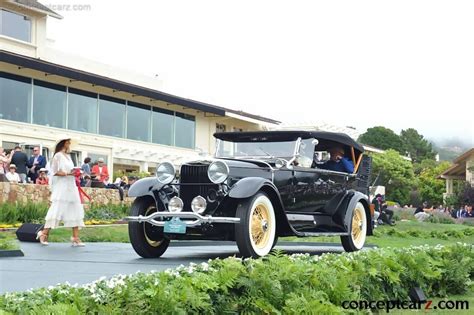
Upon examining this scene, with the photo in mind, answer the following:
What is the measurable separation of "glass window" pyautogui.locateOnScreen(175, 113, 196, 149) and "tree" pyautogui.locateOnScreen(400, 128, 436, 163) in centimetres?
6852

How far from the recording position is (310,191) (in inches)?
399

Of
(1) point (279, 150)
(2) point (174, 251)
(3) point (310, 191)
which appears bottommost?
(2) point (174, 251)

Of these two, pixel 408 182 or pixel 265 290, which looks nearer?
pixel 265 290

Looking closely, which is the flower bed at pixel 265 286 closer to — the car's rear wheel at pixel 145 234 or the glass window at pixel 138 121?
the car's rear wheel at pixel 145 234

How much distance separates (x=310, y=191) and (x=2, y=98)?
21.5 metres

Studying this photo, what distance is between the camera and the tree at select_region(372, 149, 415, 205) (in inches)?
2581

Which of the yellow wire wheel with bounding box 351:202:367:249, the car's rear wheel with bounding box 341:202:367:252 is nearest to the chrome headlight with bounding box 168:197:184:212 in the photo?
the car's rear wheel with bounding box 341:202:367:252

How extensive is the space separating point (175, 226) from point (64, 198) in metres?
3.20

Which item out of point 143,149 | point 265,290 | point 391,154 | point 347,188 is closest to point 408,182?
point 391,154

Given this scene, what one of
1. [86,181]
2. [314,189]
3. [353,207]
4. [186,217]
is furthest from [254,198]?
[86,181]

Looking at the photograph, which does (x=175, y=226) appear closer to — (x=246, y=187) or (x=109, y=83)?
(x=246, y=187)

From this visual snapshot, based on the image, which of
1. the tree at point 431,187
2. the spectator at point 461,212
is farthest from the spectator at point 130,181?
the tree at point 431,187

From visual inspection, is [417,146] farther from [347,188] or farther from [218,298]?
[218,298]

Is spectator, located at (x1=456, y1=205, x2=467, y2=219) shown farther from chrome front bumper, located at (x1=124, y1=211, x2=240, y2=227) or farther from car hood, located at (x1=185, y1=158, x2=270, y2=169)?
chrome front bumper, located at (x1=124, y1=211, x2=240, y2=227)
